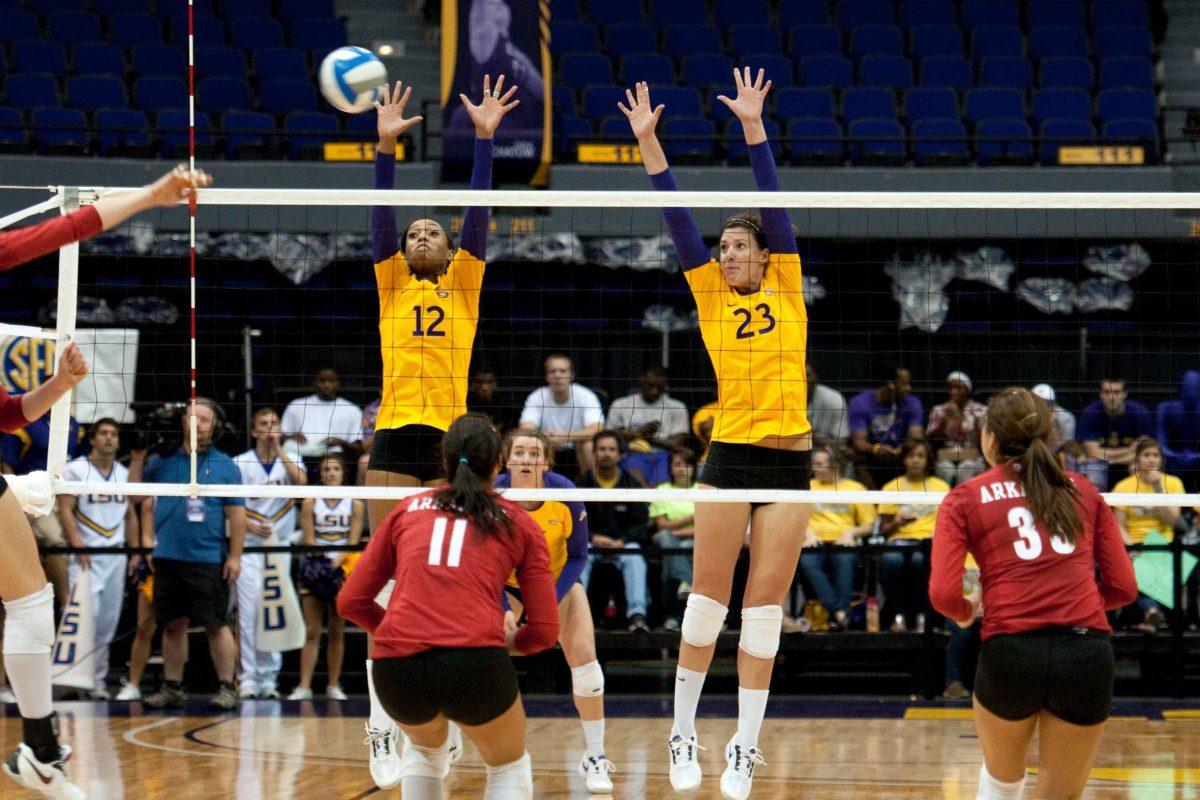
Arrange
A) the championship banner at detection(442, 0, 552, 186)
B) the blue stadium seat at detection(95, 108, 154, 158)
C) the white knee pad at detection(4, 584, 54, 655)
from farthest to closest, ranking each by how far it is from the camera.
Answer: the blue stadium seat at detection(95, 108, 154, 158) → the championship banner at detection(442, 0, 552, 186) → the white knee pad at detection(4, 584, 54, 655)

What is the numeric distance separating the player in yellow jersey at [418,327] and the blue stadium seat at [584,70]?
33.7 feet

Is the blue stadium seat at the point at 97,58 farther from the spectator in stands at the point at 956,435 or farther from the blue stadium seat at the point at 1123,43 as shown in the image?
the blue stadium seat at the point at 1123,43

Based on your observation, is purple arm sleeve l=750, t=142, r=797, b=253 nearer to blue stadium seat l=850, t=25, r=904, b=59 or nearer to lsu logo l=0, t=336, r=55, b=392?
lsu logo l=0, t=336, r=55, b=392

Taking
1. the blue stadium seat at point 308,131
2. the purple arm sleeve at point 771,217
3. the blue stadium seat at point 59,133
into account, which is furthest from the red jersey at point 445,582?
the blue stadium seat at point 59,133

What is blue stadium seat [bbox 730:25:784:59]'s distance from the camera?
1686 cm

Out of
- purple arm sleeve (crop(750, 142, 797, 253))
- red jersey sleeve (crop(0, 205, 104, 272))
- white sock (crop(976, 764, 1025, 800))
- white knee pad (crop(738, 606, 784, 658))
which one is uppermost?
purple arm sleeve (crop(750, 142, 797, 253))

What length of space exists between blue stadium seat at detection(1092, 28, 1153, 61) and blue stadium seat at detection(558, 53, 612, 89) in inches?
235

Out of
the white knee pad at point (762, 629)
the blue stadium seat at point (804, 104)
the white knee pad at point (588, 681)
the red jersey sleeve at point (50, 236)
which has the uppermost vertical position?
the blue stadium seat at point (804, 104)

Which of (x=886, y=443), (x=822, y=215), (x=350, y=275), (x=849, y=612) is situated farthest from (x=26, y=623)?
(x=822, y=215)

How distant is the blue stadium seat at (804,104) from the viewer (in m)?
15.8

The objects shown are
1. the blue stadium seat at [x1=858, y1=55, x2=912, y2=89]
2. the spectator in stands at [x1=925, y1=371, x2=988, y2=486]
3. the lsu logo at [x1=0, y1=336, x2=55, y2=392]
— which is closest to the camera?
the spectator in stands at [x1=925, y1=371, x2=988, y2=486]

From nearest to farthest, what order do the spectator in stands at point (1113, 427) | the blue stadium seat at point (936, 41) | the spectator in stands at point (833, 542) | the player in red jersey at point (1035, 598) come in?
the player in red jersey at point (1035, 598)
the spectator in stands at point (833, 542)
the spectator in stands at point (1113, 427)
the blue stadium seat at point (936, 41)

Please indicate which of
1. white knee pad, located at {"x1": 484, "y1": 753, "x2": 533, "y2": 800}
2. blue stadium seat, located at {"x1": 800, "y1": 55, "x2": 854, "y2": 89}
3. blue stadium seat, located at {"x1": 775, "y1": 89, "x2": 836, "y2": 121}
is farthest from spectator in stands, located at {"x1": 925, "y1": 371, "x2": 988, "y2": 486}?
white knee pad, located at {"x1": 484, "y1": 753, "x2": 533, "y2": 800}

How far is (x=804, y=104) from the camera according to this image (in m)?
15.8
